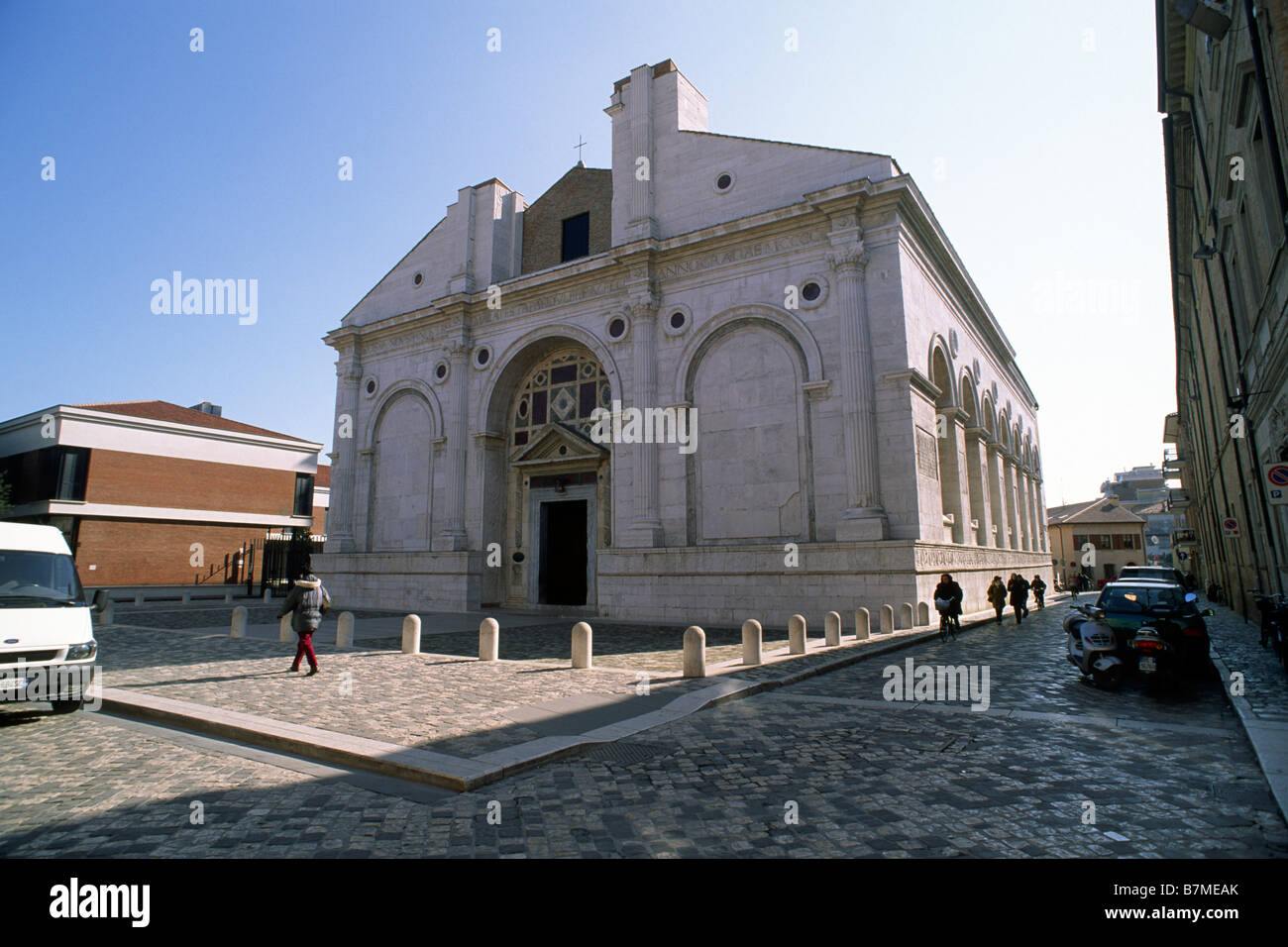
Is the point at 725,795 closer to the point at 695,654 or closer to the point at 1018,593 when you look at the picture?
the point at 695,654

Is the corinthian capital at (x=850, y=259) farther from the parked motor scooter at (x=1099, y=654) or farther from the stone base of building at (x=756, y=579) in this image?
the parked motor scooter at (x=1099, y=654)

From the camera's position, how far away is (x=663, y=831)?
14.1 feet

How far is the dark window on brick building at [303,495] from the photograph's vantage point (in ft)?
140

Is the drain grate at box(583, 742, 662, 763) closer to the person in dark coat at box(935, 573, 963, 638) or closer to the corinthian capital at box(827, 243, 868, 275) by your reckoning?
the person in dark coat at box(935, 573, 963, 638)

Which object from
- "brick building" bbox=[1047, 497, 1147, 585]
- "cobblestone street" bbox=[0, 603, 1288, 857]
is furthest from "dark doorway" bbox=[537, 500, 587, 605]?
"brick building" bbox=[1047, 497, 1147, 585]

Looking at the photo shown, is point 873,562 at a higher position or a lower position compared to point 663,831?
higher

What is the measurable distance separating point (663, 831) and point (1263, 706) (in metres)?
7.63

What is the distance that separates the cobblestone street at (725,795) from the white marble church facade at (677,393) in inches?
405

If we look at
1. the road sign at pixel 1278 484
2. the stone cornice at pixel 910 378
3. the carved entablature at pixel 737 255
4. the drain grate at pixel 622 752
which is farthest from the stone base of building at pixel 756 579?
the drain grate at pixel 622 752

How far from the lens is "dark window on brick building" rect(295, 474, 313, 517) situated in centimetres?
4269

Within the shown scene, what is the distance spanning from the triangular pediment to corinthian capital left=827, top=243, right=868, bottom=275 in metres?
9.41

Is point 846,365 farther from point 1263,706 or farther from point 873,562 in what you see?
point 1263,706

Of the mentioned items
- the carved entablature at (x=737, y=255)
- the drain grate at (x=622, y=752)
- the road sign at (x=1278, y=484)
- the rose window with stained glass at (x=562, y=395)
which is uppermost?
the carved entablature at (x=737, y=255)
